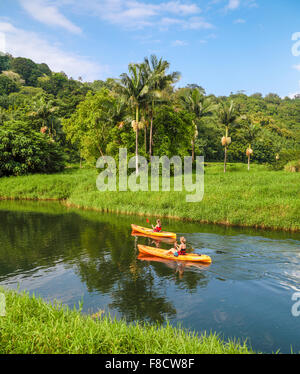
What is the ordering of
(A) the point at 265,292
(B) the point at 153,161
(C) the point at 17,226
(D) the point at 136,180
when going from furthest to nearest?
(B) the point at 153,161
(D) the point at 136,180
(C) the point at 17,226
(A) the point at 265,292

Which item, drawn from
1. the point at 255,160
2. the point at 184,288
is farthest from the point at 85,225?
the point at 255,160

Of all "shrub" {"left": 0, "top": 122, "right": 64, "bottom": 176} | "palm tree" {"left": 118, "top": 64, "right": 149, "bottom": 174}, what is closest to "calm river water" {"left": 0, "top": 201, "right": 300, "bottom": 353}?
"palm tree" {"left": 118, "top": 64, "right": 149, "bottom": 174}

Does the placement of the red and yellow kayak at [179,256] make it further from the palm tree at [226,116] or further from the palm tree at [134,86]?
the palm tree at [226,116]

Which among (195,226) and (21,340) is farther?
(195,226)

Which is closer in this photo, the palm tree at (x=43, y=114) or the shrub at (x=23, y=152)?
the shrub at (x=23, y=152)

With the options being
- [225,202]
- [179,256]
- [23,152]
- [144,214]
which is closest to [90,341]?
[179,256]

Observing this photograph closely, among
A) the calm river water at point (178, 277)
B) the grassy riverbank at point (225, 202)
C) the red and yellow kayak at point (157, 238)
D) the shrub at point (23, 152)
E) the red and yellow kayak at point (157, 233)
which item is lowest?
the calm river water at point (178, 277)

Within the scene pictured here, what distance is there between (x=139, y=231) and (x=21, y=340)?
13913 mm

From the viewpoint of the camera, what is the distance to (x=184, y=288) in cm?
1227

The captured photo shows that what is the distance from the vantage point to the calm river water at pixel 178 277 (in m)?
9.79

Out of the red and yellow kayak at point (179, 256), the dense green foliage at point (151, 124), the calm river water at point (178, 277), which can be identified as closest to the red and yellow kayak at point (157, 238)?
the calm river water at point (178, 277)

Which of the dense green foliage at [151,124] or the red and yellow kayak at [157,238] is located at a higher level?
the dense green foliage at [151,124]

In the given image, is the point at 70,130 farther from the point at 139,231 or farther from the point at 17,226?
the point at 139,231
